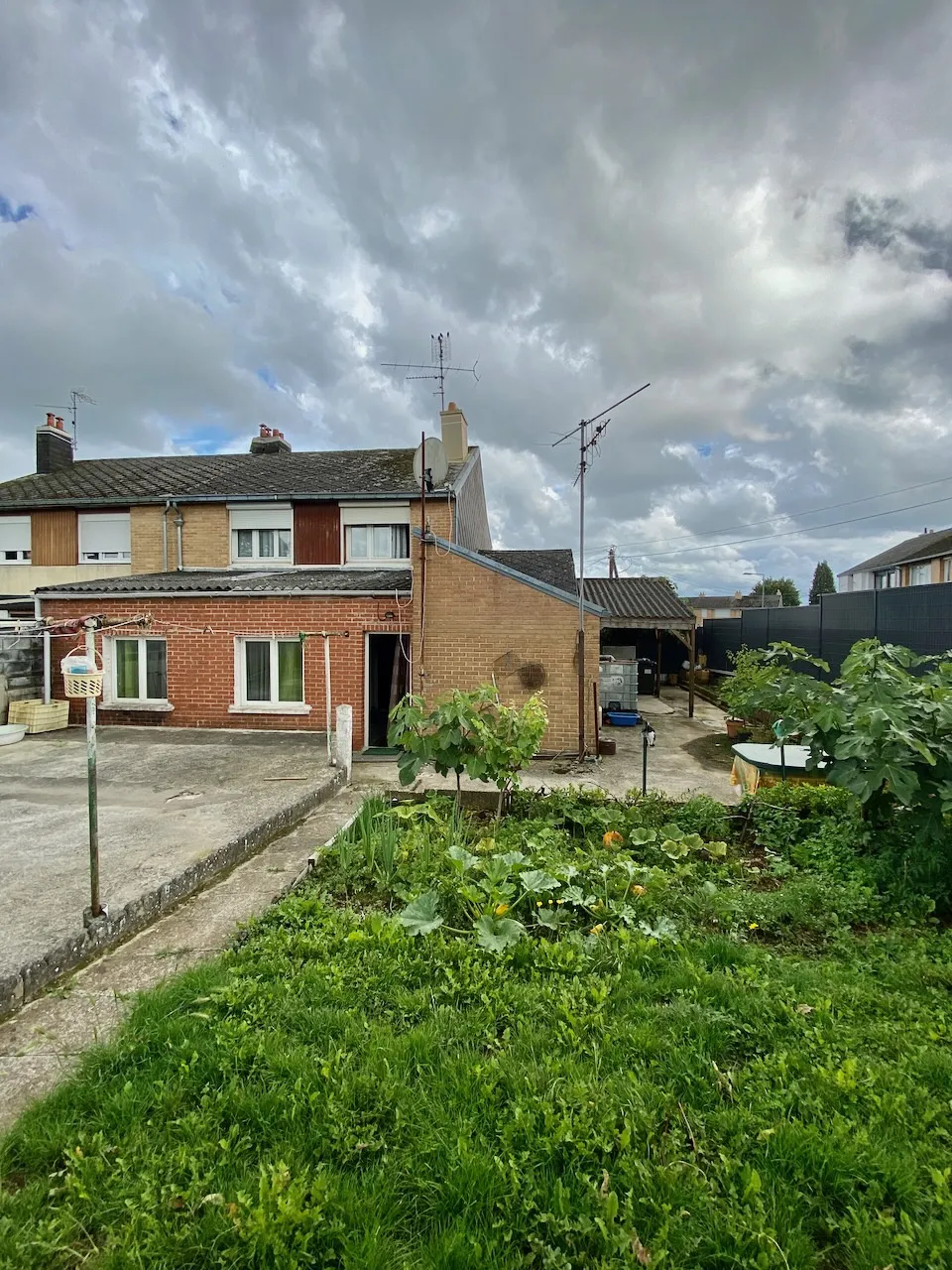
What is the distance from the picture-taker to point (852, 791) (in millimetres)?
3941

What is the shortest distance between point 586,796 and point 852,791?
2.61 m

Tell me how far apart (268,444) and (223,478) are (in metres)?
3.49

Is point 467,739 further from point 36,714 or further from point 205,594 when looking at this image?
point 36,714

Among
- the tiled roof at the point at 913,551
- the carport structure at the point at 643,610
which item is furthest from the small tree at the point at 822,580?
the carport structure at the point at 643,610

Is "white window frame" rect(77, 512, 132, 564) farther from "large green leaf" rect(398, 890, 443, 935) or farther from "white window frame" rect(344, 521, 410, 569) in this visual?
"large green leaf" rect(398, 890, 443, 935)

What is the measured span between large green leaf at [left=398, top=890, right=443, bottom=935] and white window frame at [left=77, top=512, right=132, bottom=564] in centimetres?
1429

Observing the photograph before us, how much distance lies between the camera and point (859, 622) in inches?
443

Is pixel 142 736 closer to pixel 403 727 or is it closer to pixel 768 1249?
pixel 403 727

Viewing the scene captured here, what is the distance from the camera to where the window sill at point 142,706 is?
36.0 ft

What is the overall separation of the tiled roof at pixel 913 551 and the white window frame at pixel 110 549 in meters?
36.9

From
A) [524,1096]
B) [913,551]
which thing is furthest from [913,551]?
[524,1096]

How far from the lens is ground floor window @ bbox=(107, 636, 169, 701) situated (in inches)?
440

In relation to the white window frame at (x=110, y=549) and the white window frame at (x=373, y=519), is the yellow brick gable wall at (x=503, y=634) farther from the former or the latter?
the white window frame at (x=110, y=549)

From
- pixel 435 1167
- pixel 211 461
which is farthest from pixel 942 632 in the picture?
pixel 211 461
